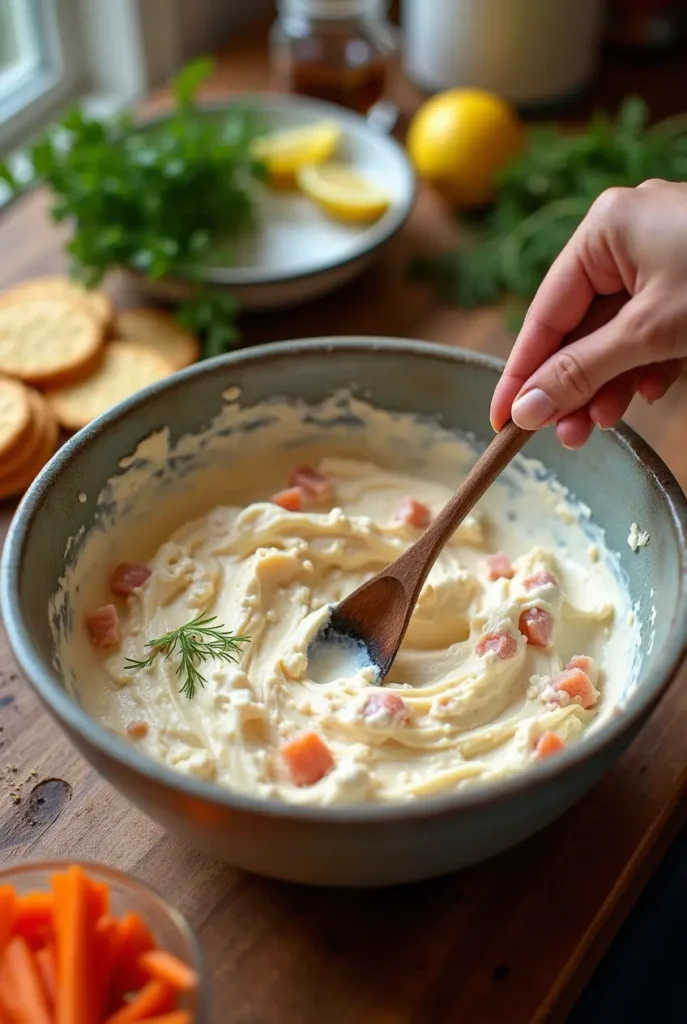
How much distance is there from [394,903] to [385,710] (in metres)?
0.20

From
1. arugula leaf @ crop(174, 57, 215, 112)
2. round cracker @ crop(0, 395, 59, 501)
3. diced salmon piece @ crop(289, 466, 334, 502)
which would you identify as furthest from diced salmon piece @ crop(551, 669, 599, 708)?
arugula leaf @ crop(174, 57, 215, 112)

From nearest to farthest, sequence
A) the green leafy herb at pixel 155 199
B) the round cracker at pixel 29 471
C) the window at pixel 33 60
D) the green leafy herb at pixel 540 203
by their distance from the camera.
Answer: the round cracker at pixel 29 471
the green leafy herb at pixel 155 199
the green leafy herb at pixel 540 203
the window at pixel 33 60

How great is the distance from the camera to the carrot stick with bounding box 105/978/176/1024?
38.4 inches

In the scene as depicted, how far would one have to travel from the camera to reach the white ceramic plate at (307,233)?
1.92 metres

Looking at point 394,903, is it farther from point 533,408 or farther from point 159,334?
point 159,334

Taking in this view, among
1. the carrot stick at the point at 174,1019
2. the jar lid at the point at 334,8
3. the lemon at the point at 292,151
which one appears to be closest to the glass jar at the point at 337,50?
the jar lid at the point at 334,8

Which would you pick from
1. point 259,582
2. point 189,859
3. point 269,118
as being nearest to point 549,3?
point 269,118

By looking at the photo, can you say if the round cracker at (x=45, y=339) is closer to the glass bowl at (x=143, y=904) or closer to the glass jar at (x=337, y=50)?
the glass jar at (x=337, y=50)

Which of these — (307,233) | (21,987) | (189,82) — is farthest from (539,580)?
(189,82)

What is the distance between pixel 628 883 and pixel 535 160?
144 cm

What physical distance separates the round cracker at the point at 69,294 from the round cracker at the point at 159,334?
0.03 metres

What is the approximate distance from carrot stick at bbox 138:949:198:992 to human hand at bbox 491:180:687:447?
0.69 m

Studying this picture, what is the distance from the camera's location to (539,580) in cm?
142

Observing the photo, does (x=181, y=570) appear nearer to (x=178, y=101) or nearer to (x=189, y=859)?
(x=189, y=859)
